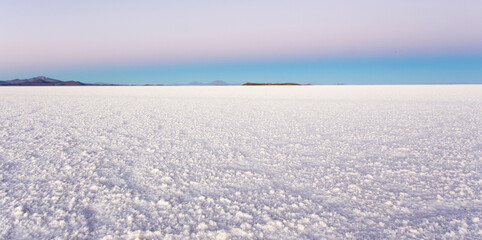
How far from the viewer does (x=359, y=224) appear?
1.29 metres

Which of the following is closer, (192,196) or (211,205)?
(211,205)

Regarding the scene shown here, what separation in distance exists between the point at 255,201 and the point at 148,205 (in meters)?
0.59

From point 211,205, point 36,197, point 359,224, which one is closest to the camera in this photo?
point 359,224

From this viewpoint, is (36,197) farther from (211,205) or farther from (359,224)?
(359,224)

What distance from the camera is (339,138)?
3.04 meters

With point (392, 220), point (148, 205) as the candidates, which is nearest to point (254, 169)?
point (148, 205)

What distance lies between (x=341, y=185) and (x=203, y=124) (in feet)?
8.64

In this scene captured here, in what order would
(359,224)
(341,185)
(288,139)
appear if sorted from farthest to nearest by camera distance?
(288,139)
(341,185)
(359,224)

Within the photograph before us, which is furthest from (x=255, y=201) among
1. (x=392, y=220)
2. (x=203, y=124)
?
(x=203, y=124)

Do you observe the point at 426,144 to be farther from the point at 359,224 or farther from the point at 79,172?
the point at 79,172

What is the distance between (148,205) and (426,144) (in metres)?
2.70

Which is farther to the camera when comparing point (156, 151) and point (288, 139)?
point (288, 139)

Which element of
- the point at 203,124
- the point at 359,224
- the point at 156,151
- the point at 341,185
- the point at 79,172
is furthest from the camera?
the point at 203,124

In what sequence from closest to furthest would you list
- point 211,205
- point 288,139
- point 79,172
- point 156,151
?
point 211,205 < point 79,172 < point 156,151 < point 288,139
